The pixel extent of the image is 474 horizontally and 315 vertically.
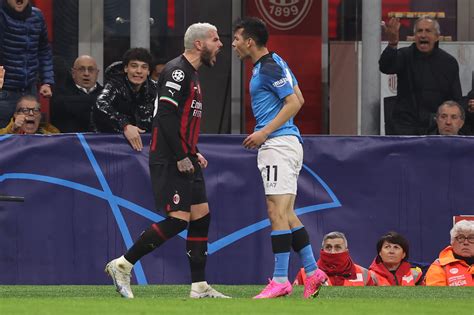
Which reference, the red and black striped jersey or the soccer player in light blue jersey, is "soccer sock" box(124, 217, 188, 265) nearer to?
the red and black striped jersey

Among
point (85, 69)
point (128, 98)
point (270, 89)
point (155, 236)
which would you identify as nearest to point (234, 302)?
point (155, 236)

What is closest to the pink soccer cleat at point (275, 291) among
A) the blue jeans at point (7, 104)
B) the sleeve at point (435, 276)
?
the sleeve at point (435, 276)

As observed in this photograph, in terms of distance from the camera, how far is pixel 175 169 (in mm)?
10328

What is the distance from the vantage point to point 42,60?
14.0 metres

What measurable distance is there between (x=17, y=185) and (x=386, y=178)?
10.4 feet

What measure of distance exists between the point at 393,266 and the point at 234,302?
119 inches

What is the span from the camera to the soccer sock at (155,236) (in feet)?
33.8

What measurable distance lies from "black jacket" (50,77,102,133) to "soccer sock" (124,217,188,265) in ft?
11.5

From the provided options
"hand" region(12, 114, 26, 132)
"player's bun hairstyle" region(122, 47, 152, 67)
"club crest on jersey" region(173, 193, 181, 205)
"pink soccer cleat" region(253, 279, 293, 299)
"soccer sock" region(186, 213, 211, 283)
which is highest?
"player's bun hairstyle" region(122, 47, 152, 67)

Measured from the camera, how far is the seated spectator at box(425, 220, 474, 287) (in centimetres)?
1234

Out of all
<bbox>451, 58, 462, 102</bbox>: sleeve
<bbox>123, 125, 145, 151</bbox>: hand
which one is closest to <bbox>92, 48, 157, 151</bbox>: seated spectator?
<bbox>123, 125, 145, 151</bbox>: hand

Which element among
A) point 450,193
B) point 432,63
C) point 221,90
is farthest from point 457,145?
point 221,90

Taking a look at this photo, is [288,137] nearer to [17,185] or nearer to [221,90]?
[17,185]

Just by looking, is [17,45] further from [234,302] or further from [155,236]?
[234,302]
